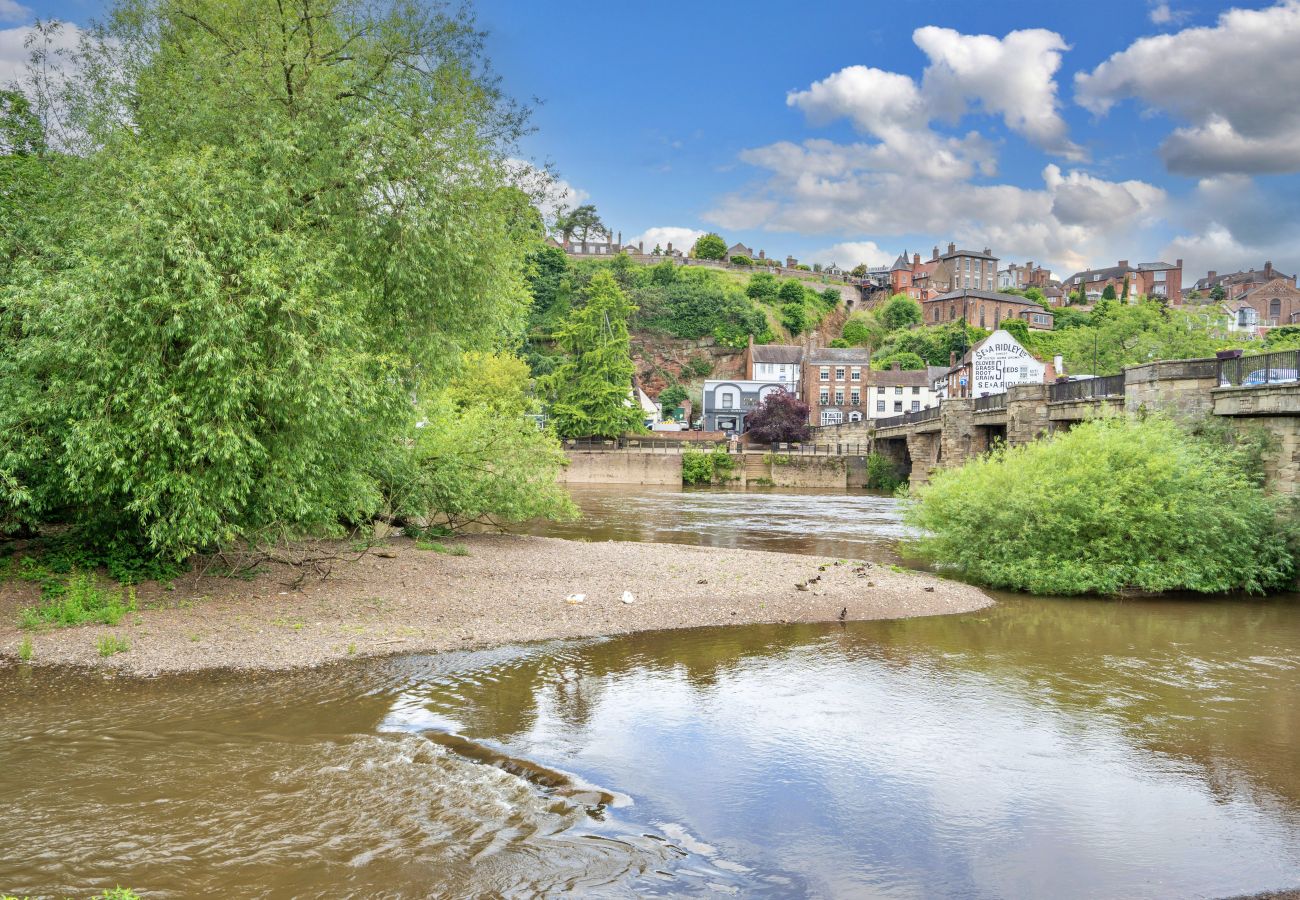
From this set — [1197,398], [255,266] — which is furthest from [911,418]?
[255,266]

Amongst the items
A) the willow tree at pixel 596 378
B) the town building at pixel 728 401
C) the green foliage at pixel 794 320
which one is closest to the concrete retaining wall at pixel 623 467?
the willow tree at pixel 596 378

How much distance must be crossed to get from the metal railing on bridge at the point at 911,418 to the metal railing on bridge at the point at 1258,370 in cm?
3336

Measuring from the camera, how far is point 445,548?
25.3 meters

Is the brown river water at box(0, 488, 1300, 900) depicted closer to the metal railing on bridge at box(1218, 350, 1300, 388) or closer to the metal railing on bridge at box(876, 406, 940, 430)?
the metal railing on bridge at box(1218, 350, 1300, 388)

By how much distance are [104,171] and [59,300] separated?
2851mm

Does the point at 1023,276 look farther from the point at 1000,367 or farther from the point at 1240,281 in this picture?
the point at 1000,367

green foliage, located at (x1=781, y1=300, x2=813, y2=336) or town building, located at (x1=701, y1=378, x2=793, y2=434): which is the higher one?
green foliage, located at (x1=781, y1=300, x2=813, y2=336)

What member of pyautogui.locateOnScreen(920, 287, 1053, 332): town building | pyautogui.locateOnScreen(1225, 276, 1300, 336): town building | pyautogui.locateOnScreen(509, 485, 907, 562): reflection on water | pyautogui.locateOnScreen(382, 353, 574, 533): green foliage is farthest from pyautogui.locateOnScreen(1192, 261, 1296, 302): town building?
pyautogui.locateOnScreen(382, 353, 574, 533): green foliage

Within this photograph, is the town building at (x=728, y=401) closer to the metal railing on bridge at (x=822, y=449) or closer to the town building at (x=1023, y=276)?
the metal railing on bridge at (x=822, y=449)

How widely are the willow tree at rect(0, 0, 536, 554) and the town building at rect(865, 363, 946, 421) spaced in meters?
86.5

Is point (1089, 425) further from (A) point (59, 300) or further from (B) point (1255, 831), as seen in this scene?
(A) point (59, 300)

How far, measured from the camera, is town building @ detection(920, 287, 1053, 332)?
135 meters

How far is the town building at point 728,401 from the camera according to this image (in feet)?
352

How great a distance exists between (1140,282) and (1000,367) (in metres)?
100
